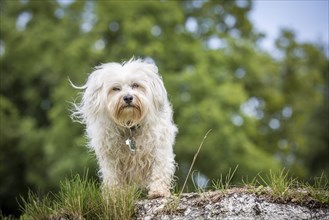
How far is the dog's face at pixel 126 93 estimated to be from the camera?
25.2 ft

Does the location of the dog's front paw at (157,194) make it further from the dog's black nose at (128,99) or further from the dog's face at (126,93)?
the dog's black nose at (128,99)

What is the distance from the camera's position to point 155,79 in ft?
26.2

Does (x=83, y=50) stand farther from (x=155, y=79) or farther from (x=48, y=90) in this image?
(x=155, y=79)

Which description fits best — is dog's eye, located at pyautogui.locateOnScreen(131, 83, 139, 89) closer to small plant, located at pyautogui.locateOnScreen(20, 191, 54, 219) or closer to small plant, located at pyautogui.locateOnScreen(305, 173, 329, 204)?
small plant, located at pyautogui.locateOnScreen(20, 191, 54, 219)

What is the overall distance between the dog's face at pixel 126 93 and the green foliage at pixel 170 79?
9.54 metres

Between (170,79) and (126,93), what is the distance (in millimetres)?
12652

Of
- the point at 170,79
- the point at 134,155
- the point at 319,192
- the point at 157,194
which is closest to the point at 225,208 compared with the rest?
the point at 319,192

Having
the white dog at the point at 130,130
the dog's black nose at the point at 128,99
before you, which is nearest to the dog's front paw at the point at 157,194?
the white dog at the point at 130,130

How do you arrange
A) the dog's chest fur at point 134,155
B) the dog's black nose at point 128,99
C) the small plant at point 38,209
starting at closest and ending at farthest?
the small plant at point 38,209 < the dog's black nose at point 128,99 < the dog's chest fur at point 134,155

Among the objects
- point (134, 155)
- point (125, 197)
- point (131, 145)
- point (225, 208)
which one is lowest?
point (225, 208)

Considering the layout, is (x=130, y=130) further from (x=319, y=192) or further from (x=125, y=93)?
(x=319, y=192)

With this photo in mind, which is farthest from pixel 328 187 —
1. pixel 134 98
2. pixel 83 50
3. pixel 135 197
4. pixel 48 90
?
pixel 48 90

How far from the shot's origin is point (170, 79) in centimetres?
2030

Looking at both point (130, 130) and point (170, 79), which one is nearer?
point (130, 130)
